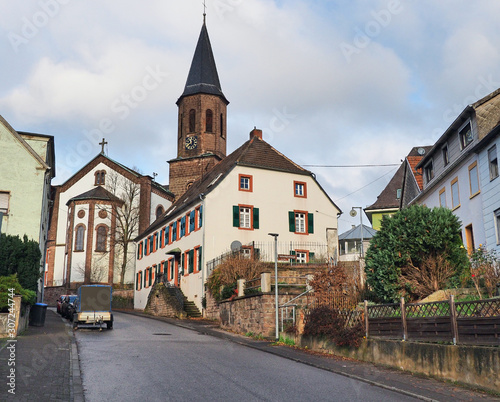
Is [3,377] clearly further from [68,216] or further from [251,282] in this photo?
[68,216]

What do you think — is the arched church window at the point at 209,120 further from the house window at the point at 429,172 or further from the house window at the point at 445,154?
the house window at the point at 445,154

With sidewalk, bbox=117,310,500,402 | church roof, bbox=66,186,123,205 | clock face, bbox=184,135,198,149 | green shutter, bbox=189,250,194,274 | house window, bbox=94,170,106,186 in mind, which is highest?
clock face, bbox=184,135,198,149

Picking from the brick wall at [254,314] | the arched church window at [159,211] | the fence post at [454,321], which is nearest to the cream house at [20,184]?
the brick wall at [254,314]

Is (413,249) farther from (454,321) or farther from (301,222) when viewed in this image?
(301,222)

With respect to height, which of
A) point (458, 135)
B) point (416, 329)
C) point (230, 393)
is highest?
point (458, 135)

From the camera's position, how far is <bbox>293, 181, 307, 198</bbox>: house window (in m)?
40.0

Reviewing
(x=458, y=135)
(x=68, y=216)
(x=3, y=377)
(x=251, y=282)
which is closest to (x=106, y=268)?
(x=68, y=216)

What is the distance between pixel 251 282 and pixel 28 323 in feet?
31.8

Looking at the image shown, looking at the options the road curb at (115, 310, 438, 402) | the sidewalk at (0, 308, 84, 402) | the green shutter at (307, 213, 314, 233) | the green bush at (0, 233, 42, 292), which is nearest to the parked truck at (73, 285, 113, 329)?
the green bush at (0, 233, 42, 292)

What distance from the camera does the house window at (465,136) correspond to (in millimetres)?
25484

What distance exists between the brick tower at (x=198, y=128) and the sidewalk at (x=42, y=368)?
36.6 m

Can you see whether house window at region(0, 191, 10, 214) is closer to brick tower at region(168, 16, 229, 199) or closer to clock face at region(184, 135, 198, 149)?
brick tower at region(168, 16, 229, 199)

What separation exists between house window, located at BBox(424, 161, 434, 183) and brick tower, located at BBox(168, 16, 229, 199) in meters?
26.5

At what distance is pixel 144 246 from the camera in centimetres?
5059
